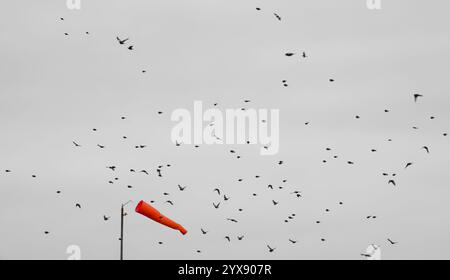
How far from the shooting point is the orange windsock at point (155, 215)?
81625mm

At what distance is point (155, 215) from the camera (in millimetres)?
83875

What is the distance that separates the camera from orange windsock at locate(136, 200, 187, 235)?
81.6 meters
